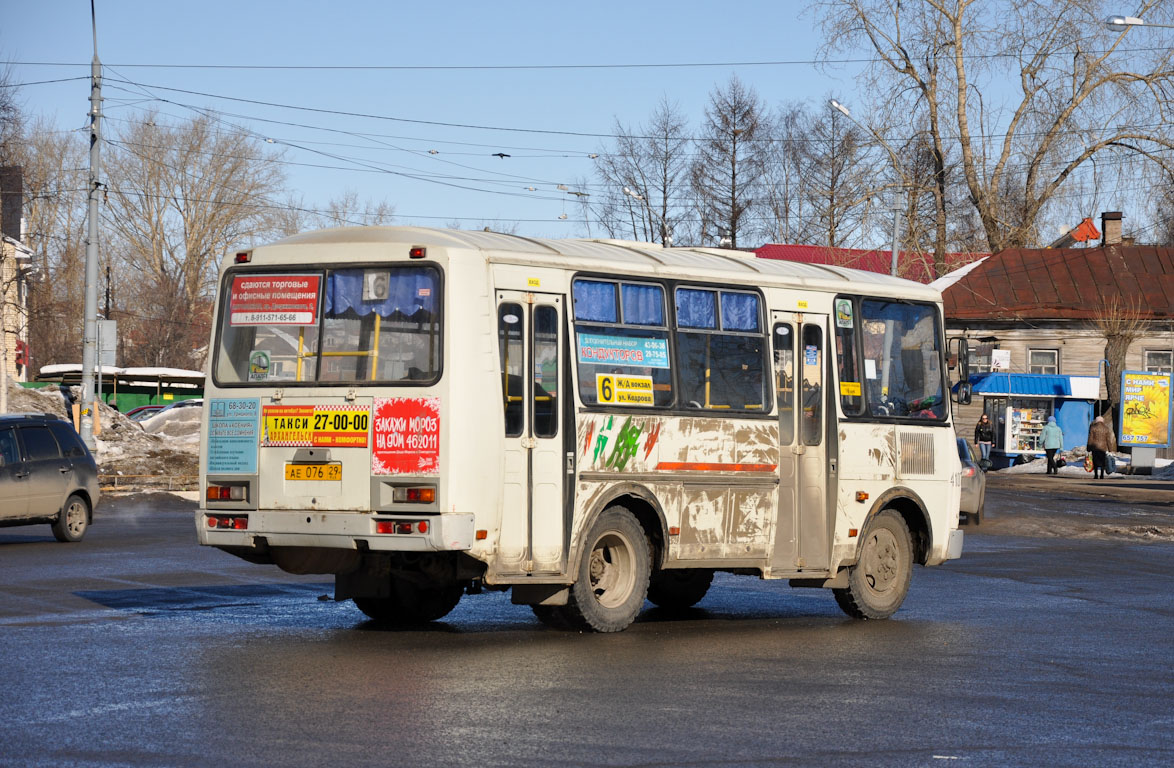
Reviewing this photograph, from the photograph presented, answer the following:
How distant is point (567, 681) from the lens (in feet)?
31.2

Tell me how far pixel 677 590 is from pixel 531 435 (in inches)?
144

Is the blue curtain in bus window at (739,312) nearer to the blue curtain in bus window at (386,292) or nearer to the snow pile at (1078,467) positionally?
the blue curtain in bus window at (386,292)

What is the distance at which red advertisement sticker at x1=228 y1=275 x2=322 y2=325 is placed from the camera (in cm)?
1138

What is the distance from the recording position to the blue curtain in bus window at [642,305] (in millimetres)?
12305

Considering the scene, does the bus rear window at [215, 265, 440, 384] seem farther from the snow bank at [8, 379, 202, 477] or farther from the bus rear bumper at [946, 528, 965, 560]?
the snow bank at [8, 379, 202, 477]

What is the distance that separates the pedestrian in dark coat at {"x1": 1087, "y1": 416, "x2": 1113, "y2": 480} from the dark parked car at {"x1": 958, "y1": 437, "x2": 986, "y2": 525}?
18.4 metres

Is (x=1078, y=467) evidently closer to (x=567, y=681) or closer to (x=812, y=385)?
(x=812, y=385)

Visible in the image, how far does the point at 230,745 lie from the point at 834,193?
172ft

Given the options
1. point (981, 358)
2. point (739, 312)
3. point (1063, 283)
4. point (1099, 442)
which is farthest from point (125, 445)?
point (1063, 283)

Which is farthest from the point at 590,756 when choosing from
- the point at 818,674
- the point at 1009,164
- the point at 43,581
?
the point at 1009,164

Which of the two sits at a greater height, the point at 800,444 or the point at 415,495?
the point at 800,444

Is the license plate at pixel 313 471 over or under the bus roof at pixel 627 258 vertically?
under

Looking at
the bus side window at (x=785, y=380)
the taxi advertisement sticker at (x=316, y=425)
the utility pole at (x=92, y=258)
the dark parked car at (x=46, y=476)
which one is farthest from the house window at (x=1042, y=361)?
the taxi advertisement sticker at (x=316, y=425)

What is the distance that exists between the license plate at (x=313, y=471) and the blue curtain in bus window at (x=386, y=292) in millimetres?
1071
